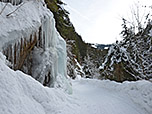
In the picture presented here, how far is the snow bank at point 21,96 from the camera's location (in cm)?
228

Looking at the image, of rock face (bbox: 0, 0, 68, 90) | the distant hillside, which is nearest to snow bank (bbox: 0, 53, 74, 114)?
rock face (bbox: 0, 0, 68, 90)

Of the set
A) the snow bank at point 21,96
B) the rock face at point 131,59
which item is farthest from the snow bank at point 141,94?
the snow bank at point 21,96

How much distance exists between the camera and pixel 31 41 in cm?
464

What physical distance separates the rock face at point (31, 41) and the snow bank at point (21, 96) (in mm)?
939

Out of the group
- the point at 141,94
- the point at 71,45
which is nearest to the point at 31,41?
the point at 141,94

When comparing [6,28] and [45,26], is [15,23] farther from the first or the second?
[45,26]

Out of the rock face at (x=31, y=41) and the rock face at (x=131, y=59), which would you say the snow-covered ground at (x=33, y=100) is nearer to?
the rock face at (x=31, y=41)

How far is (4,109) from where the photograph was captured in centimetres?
212

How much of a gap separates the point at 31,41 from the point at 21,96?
2390 millimetres

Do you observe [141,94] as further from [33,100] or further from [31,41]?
[31,41]

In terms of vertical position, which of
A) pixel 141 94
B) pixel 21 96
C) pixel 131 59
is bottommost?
pixel 141 94

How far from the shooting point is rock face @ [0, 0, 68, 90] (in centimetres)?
381

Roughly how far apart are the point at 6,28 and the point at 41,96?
1.94m

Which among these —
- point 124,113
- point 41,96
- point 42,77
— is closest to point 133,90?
point 124,113
